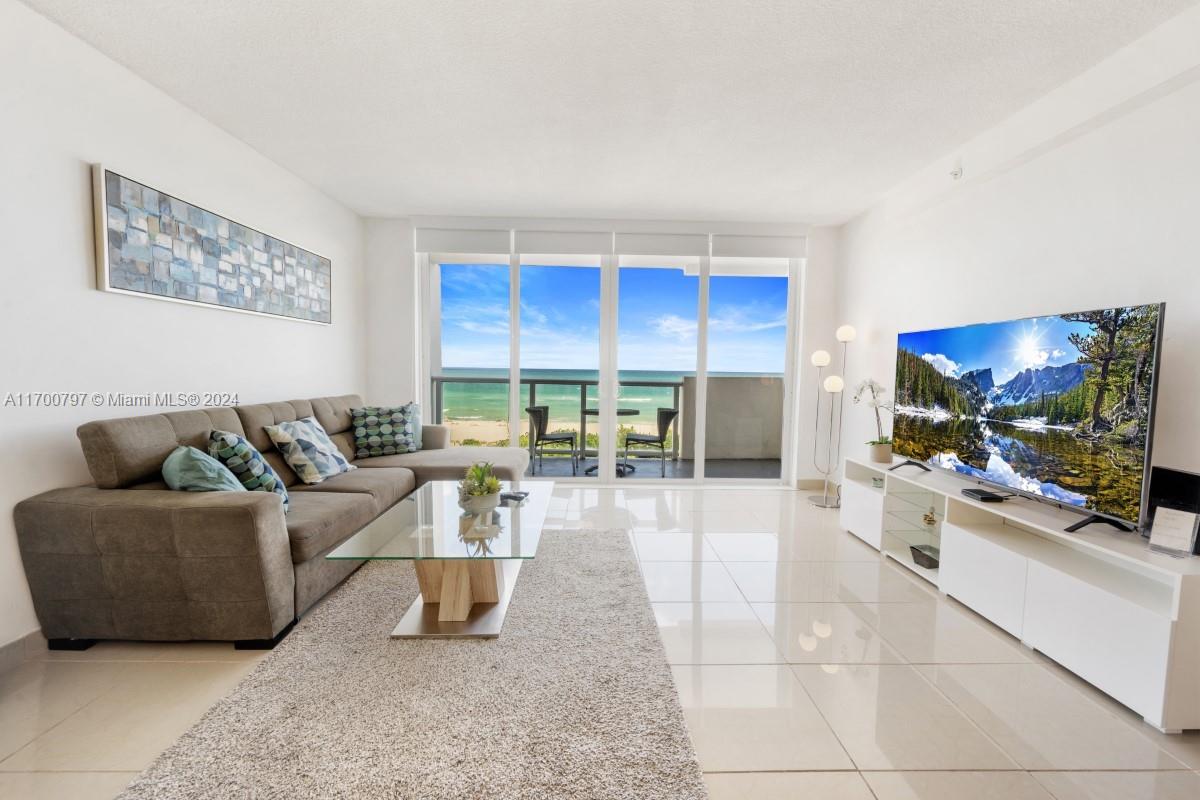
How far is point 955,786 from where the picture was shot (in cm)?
154

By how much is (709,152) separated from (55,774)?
395 centimetres

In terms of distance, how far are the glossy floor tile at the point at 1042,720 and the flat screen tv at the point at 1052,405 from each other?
728 mm

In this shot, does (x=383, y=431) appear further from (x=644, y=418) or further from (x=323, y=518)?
(x=644, y=418)

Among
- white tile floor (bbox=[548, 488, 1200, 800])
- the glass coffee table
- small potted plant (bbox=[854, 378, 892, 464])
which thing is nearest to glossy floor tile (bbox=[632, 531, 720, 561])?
white tile floor (bbox=[548, 488, 1200, 800])

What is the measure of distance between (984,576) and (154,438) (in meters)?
3.90

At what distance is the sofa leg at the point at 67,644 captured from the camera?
86.0 inches

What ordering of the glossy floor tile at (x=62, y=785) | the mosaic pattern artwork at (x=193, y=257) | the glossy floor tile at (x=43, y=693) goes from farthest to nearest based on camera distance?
the mosaic pattern artwork at (x=193, y=257) < the glossy floor tile at (x=43, y=693) < the glossy floor tile at (x=62, y=785)

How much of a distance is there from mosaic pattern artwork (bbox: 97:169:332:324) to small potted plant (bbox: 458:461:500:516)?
1.85 meters

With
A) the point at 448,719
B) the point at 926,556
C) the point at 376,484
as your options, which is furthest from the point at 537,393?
the point at 448,719

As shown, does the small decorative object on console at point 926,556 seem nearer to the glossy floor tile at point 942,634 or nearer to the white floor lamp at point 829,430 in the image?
the glossy floor tile at point 942,634

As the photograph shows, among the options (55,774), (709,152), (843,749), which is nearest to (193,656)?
(55,774)

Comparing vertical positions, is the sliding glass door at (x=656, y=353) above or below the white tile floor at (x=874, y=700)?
above

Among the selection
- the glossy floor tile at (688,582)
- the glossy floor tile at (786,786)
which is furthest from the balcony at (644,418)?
the glossy floor tile at (786,786)

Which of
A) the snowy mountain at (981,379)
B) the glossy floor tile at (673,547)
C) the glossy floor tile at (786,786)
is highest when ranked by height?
the snowy mountain at (981,379)
